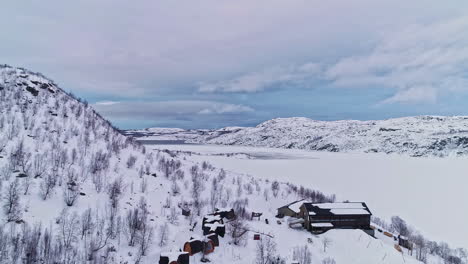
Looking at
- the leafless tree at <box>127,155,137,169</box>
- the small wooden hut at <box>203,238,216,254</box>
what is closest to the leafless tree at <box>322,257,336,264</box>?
the small wooden hut at <box>203,238,216,254</box>

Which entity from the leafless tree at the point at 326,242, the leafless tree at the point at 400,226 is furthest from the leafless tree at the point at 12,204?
the leafless tree at the point at 400,226

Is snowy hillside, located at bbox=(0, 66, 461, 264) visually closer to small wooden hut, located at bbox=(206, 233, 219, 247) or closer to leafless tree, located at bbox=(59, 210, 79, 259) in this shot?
leafless tree, located at bbox=(59, 210, 79, 259)

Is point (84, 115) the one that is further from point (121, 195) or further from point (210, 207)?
point (210, 207)

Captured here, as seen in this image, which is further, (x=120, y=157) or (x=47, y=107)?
(x=47, y=107)

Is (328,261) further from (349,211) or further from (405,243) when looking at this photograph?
(405,243)

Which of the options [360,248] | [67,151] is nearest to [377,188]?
[360,248]

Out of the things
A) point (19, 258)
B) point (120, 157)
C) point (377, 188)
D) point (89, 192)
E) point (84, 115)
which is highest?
point (84, 115)
